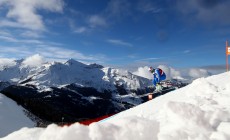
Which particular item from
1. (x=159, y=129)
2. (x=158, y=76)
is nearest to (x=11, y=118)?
(x=158, y=76)

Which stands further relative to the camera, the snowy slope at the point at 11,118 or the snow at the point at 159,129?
the snowy slope at the point at 11,118

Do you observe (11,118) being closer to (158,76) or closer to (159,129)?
(158,76)

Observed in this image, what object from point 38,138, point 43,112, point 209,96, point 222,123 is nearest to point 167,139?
point 222,123

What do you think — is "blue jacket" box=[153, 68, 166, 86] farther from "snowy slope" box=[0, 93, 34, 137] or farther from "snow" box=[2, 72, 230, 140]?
"snowy slope" box=[0, 93, 34, 137]

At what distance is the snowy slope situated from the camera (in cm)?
4379

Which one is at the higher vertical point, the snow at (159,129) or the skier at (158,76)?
the skier at (158,76)

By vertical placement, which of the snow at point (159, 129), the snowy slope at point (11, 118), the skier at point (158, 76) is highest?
the skier at point (158, 76)

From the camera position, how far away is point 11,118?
163 feet

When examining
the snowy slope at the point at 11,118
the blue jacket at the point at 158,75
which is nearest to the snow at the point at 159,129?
the blue jacket at the point at 158,75

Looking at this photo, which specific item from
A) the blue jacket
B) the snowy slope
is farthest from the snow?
the snowy slope

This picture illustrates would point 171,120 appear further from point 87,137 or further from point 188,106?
point 87,137

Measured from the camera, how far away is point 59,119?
73938 millimetres

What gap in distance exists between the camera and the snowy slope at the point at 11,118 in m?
43.8

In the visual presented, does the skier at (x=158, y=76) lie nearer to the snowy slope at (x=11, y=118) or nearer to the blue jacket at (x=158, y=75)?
the blue jacket at (x=158, y=75)
